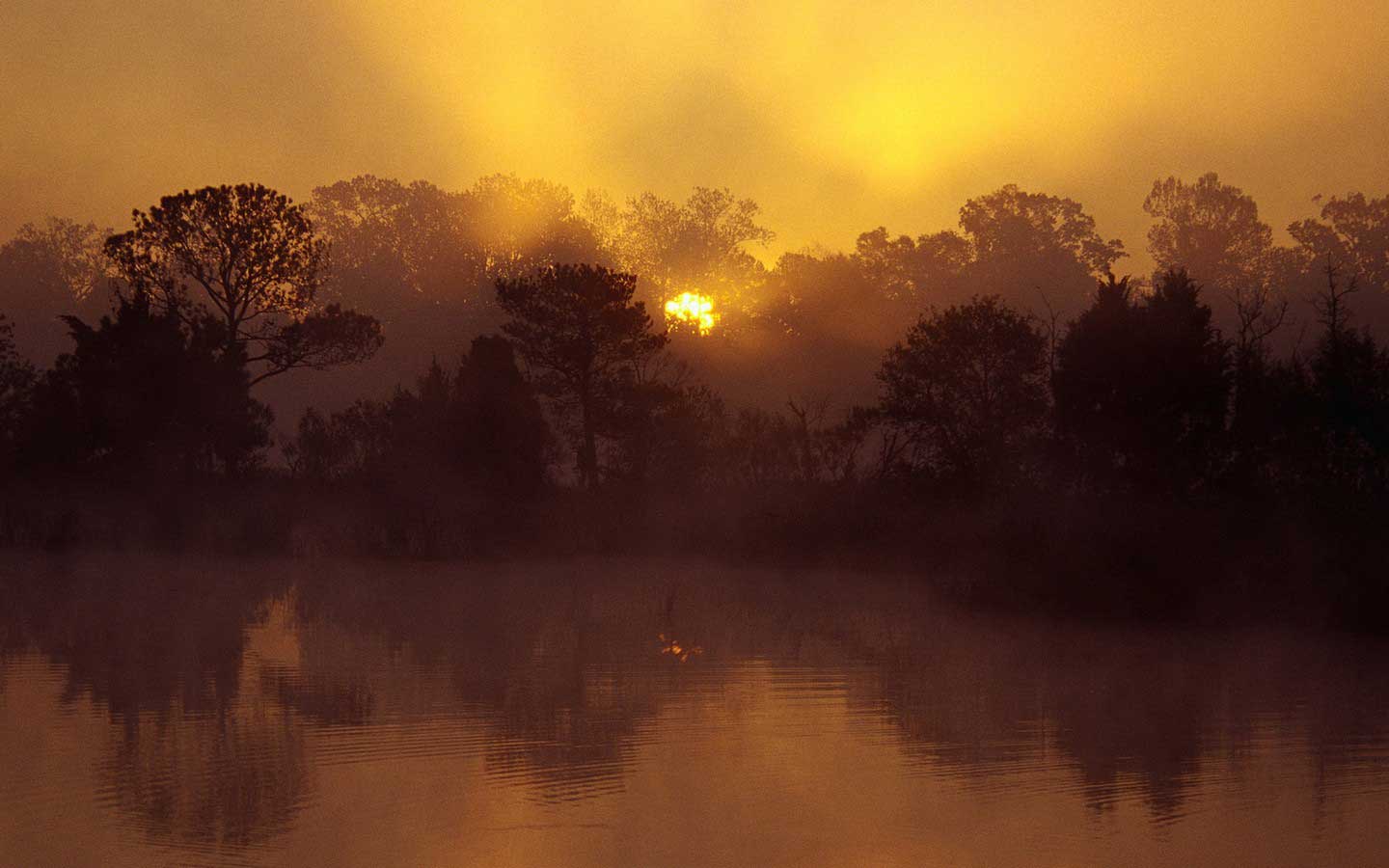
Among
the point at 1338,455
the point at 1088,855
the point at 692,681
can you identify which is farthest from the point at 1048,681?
the point at 1338,455

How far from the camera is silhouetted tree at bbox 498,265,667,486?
4031 cm

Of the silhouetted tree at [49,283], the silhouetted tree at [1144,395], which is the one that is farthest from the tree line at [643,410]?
the silhouetted tree at [49,283]

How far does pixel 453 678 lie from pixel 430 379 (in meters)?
25.6

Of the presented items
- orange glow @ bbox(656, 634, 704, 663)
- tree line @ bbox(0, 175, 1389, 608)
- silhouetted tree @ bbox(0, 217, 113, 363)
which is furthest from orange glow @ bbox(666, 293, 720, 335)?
orange glow @ bbox(656, 634, 704, 663)

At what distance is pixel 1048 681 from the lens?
1661 centimetres

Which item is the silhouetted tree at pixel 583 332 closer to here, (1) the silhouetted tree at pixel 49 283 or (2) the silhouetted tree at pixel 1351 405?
(2) the silhouetted tree at pixel 1351 405

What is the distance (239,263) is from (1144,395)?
25767mm

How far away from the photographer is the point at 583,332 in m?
40.5

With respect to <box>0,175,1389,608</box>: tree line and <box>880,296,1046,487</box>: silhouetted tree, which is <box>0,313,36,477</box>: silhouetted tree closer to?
<box>0,175,1389,608</box>: tree line

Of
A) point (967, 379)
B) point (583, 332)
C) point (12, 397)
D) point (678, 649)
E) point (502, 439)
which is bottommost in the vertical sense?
point (678, 649)

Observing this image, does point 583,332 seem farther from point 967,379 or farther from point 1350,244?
point 1350,244

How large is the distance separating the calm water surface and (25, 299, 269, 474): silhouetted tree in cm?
1819

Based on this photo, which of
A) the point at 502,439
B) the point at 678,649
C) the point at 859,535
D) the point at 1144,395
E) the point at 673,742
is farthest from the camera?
the point at 502,439

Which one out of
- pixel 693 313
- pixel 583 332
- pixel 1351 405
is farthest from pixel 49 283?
pixel 1351 405
